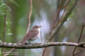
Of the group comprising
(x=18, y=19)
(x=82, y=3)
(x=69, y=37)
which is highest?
(x=82, y=3)

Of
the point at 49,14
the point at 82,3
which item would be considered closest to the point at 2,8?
the point at 82,3

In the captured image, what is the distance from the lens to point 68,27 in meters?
3.64

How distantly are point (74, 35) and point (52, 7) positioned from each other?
2.19 feet

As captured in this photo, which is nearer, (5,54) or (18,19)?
(5,54)

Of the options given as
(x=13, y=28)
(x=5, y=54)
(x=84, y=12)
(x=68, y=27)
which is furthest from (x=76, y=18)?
(x=5, y=54)

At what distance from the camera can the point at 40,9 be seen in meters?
4.08

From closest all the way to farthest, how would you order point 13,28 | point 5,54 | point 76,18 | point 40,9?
point 5,54 → point 76,18 → point 13,28 → point 40,9

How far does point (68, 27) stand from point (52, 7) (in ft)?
2.28

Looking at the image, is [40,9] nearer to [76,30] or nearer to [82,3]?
[76,30]

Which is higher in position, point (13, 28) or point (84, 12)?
point (84, 12)

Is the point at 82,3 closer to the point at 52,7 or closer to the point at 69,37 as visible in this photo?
the point at 69,37

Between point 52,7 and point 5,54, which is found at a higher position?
point 52,7

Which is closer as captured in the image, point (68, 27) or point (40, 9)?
point (68, 27)

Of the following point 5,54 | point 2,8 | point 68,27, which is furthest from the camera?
point 68,27
